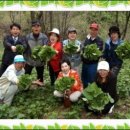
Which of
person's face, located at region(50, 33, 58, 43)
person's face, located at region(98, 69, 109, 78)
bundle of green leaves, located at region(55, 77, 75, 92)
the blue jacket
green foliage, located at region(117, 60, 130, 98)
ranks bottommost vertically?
green foliage, located at region(117, 60, 130, 98)

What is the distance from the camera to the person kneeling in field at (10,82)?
619cm

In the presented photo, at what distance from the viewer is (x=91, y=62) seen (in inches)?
255

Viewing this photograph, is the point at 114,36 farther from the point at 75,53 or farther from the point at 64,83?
the point at 64,83

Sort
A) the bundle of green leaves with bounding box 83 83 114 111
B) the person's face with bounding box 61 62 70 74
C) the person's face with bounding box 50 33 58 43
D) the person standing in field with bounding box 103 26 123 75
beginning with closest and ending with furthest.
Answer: the bundle of green leaves with bounding box 83 83 114 111 < the person's face with bounding box 61 62 70 74 < the person standing in field with bounding box 103 26 123 75 < the person's face with bounding box 50 33 58 43

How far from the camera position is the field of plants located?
5.88 m

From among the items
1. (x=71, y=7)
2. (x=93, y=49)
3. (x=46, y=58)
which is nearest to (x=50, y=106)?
(x=46, y=58)

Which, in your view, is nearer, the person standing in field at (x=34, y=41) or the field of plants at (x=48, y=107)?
the field of plants at (x=48, y=107)

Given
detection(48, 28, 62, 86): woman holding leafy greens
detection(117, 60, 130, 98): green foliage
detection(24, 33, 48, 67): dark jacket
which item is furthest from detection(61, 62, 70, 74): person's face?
detection(117, 60, 130, 98): green foliage

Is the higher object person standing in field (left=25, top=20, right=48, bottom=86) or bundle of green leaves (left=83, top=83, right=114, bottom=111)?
person standing in field (left=25, top=20, right=48, bottom=86)

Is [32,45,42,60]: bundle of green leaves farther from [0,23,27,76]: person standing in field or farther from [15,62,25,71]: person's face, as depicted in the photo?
[15,62,25,71]: person's face

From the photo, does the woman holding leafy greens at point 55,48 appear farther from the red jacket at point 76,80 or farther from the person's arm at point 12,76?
the person's arm at point 12,76

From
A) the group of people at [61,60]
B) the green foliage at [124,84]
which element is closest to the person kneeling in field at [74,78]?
the group of people at [61,60]

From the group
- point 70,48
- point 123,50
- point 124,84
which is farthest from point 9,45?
point 124,84

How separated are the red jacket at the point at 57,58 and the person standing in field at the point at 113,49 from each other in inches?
33.0
